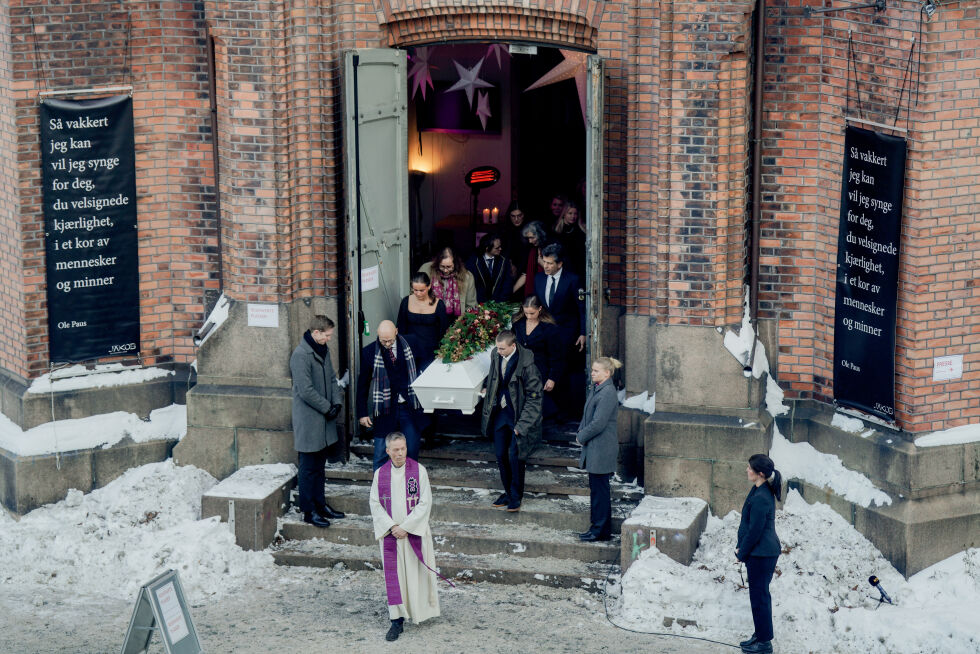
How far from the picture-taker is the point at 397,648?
11.5 metres

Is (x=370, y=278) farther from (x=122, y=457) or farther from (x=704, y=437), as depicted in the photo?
(x=704, y=437)

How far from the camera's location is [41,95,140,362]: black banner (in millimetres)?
14055

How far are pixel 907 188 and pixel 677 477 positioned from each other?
319 centimetres

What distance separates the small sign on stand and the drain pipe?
5291 mm

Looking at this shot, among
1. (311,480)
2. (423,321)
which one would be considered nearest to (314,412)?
(311,480)

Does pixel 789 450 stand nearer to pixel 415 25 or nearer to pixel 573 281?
pixel 573 281

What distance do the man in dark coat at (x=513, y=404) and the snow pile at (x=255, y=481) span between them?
81.3 inches

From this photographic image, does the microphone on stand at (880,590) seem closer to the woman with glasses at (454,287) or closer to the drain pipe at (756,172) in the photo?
the drain pipe at (756,172)

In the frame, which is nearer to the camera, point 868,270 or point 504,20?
point 868,270

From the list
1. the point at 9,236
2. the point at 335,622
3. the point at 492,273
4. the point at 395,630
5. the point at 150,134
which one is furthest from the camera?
the point at 492,273

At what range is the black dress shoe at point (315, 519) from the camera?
1327cm

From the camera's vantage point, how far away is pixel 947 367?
1242 cm

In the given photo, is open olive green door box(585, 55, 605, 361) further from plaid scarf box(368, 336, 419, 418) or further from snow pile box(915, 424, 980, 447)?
snow pile box(915, 424, 980, 447)

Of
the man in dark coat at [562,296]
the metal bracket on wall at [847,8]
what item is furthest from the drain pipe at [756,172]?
the man in dark coat at [562,296]
